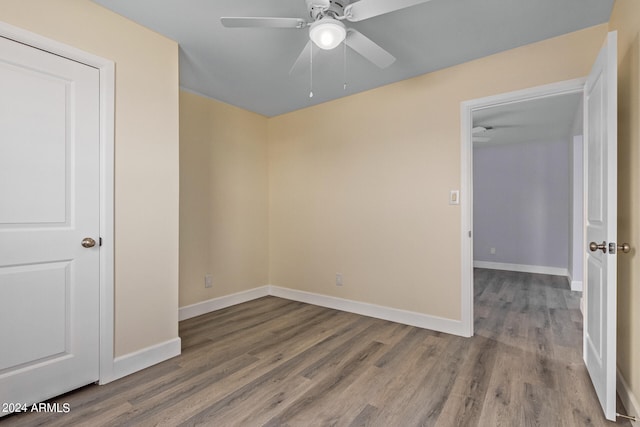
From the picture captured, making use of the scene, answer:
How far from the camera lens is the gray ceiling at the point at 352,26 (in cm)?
194

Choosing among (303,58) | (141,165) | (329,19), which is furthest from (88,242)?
(329,19)

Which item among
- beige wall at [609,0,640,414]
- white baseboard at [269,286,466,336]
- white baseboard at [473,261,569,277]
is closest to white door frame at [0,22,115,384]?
white baseboard at [269,286,466,336]

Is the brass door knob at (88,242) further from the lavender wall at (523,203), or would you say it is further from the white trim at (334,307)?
the lavender wall at (523,203)

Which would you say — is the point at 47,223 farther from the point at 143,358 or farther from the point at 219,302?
the point at 219,302

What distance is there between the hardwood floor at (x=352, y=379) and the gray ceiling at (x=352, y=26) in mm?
2378

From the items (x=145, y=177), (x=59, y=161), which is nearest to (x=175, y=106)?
(x=145, y=177)

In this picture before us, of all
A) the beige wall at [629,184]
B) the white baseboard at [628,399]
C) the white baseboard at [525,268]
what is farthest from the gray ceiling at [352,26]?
the white baseboard at [525,268]

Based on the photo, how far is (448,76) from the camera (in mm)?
2762

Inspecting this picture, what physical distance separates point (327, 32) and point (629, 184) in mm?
1826

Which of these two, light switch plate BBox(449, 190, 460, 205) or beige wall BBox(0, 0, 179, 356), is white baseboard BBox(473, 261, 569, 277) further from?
beige wall BBox(0, 0, 179, 356)

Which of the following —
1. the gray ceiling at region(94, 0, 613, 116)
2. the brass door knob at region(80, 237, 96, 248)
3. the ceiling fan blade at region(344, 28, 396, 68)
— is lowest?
the brass door knob at region(80, 237, 96, 248)

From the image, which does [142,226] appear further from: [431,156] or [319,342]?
[431,156]

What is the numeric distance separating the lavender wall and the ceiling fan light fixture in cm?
518

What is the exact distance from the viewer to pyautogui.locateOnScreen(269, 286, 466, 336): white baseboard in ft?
9.08
